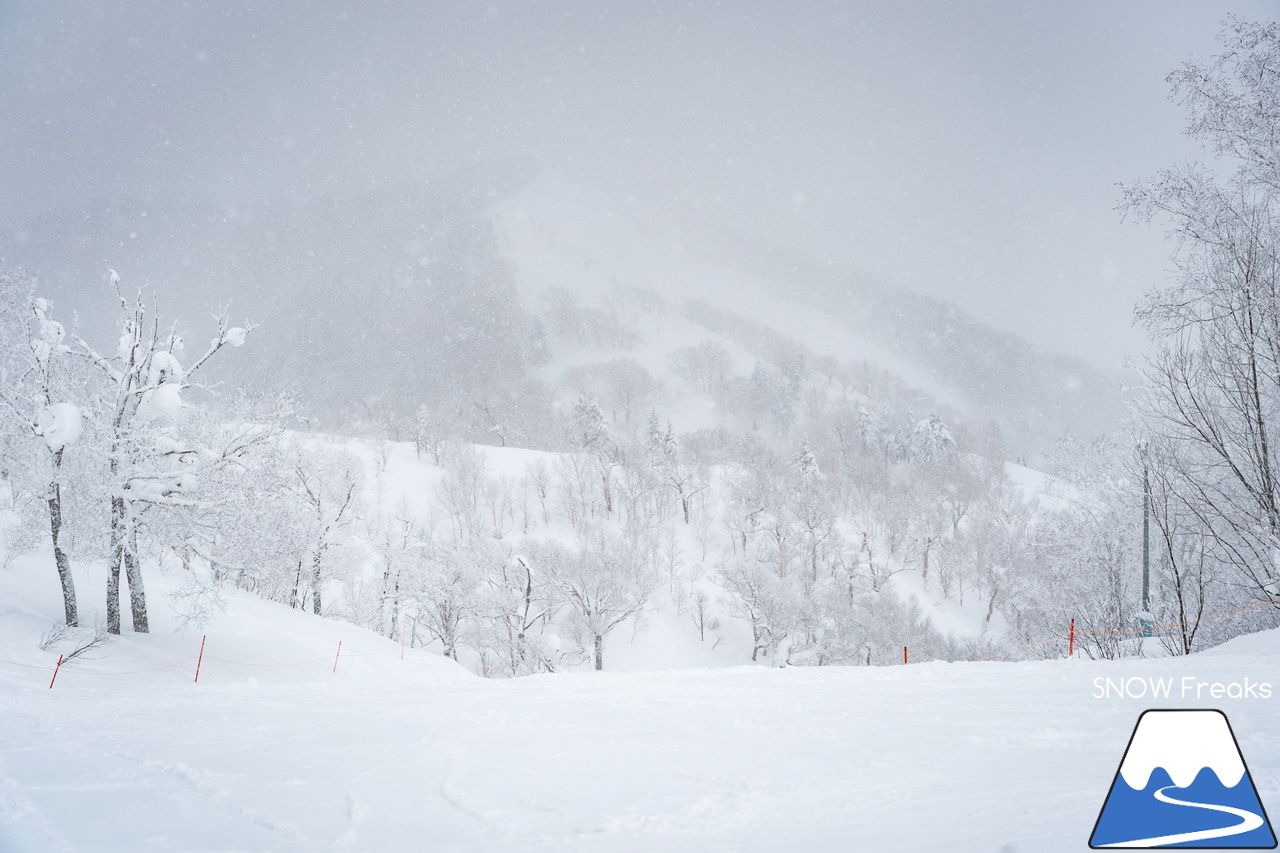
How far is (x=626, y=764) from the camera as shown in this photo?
4414 mm

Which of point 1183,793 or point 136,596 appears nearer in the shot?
point 1183,793

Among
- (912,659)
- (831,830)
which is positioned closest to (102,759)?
(831,830)

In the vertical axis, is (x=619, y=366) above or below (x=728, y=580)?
above

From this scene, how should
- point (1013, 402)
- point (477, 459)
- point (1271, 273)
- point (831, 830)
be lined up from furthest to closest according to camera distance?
1. point (1013, 402)
2. point (477, 459)
3. point (1271, 273)
4. point (831, 830)

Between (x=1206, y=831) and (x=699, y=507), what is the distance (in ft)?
217

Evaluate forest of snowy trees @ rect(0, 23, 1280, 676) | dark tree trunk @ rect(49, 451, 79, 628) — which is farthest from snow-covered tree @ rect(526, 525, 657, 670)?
dark tree trunk @ rect(49, 451, 79, 628)

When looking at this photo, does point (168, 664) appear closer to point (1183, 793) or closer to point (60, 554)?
point (60, 554)

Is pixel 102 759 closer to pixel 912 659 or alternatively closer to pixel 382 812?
pixel 382 812

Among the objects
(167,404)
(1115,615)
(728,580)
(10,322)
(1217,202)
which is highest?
(10,322)

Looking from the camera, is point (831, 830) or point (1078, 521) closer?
point (831, 830)

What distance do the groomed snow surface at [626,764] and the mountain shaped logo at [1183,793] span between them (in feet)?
0.74

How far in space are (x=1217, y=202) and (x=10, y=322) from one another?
29660mm

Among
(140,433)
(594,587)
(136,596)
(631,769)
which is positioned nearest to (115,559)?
(136,596)

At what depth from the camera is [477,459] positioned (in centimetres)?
7256
